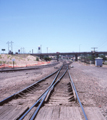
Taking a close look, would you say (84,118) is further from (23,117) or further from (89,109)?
(23,117)

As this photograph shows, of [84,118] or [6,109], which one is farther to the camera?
[6,109]

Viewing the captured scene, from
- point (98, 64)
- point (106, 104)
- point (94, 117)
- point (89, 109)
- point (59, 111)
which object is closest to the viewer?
point (94, 117)

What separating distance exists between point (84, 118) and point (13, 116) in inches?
98.6

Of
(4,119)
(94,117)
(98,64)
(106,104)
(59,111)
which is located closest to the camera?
(4,119)

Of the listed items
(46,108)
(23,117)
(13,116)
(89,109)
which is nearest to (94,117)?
(89,109)

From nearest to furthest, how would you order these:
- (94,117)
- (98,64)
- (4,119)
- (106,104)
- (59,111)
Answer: (4,119)
(94,117)
(59,111)
(106,104)
(98,64)

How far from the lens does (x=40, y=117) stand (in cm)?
492

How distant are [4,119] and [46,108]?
1722mm

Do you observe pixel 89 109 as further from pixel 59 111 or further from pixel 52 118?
pixel 52 118

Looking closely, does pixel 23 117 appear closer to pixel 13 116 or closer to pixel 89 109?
pixel 13 116

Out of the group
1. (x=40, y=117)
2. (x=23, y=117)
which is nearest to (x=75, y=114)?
(x=40, y=117)

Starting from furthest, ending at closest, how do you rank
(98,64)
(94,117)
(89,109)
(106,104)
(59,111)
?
(98,64) < (106,104) < (89,109) < (59,111) < (94,117)

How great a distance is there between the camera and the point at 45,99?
6.86 metres

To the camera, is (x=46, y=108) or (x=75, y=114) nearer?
(x=75, y=114)
